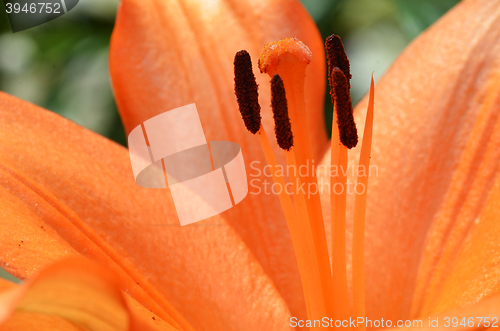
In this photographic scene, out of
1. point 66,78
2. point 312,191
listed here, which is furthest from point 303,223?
point 66,78

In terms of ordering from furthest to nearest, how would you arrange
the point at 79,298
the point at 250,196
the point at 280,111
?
the point at 250,196 < the point at 280,111 < the point at 79,298

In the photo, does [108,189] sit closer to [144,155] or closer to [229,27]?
[144,155]

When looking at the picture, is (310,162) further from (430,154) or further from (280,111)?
(430,154)

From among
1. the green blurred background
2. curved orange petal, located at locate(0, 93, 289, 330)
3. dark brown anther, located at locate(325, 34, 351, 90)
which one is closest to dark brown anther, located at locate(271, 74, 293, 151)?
dark brown anther, located at locate(325, 34, 351, 90)

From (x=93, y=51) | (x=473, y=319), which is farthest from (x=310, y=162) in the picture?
(x=93, y=51)

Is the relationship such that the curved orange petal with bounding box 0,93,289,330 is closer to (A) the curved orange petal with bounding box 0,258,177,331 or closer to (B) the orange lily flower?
(B) the orange lily flower

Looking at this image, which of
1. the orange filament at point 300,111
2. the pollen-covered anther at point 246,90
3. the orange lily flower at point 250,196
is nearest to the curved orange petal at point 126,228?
the orange lily flower at point 250,196
